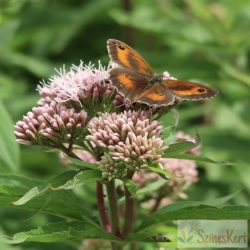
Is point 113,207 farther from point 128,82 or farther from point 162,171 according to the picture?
point 128,82

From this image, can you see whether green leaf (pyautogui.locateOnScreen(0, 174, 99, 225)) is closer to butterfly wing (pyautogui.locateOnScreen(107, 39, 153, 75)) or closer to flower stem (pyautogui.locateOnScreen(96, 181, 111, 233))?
flower stem (pyautogui.locateOnScreen(96, 181, 111, 233))

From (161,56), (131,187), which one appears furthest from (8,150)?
(161,56)

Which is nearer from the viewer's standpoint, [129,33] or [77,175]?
[77,175]

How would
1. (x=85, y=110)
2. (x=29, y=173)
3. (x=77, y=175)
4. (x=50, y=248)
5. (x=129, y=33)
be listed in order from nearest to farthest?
(x=77, y=175) → (x=85, y=110) → (x=50, y=248) → (x=29, y=173) → (x=129, y=33)

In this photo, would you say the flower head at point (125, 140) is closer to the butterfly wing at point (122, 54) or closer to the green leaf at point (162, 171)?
the green leaf at point (162, 171)

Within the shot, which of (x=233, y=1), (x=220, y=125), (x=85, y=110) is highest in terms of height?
(x=233, y=1)

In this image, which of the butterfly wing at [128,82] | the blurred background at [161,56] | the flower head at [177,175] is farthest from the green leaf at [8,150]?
the butterfly wing at [128,82]

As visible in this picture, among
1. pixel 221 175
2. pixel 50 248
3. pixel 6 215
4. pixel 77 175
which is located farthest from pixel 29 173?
pixel 77 175

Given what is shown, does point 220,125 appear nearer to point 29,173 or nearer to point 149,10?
point 149,10

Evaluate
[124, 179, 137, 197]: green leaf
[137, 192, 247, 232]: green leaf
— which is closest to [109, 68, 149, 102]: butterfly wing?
[124, 179, 137, 197]: green leaf

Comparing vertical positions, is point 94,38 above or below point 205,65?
above
